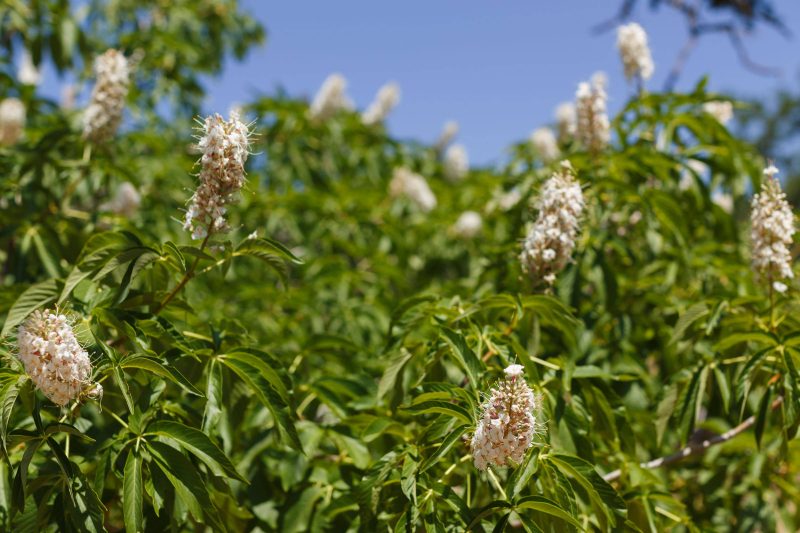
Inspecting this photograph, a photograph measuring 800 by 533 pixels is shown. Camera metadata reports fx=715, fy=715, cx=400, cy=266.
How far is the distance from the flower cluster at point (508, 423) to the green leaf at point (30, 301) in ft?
4.10

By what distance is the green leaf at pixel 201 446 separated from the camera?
177cm

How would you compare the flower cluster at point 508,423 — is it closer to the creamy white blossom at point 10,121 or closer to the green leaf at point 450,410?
the green leaf at point 450,410

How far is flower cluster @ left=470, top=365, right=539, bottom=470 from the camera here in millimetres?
1606

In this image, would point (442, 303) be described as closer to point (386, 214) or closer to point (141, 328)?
point (141, 328)

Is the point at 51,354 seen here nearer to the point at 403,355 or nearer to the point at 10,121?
the point at 403,355

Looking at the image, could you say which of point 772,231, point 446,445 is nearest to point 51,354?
point 446,445

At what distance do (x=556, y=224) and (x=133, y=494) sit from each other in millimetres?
1454

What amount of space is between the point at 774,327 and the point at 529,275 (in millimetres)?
830

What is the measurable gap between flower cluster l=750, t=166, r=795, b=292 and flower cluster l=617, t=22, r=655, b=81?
140 cm

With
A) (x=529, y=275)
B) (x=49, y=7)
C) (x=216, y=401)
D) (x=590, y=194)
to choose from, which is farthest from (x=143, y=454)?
(x=49, y=7)

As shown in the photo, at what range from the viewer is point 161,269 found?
2184mm

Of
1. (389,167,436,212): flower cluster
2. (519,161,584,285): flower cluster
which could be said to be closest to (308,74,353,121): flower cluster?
(389,167,436,212): flower cluster

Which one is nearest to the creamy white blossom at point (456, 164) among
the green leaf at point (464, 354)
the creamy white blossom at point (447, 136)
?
the creamy white blossom at point (447, 136)

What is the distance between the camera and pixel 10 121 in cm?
442
